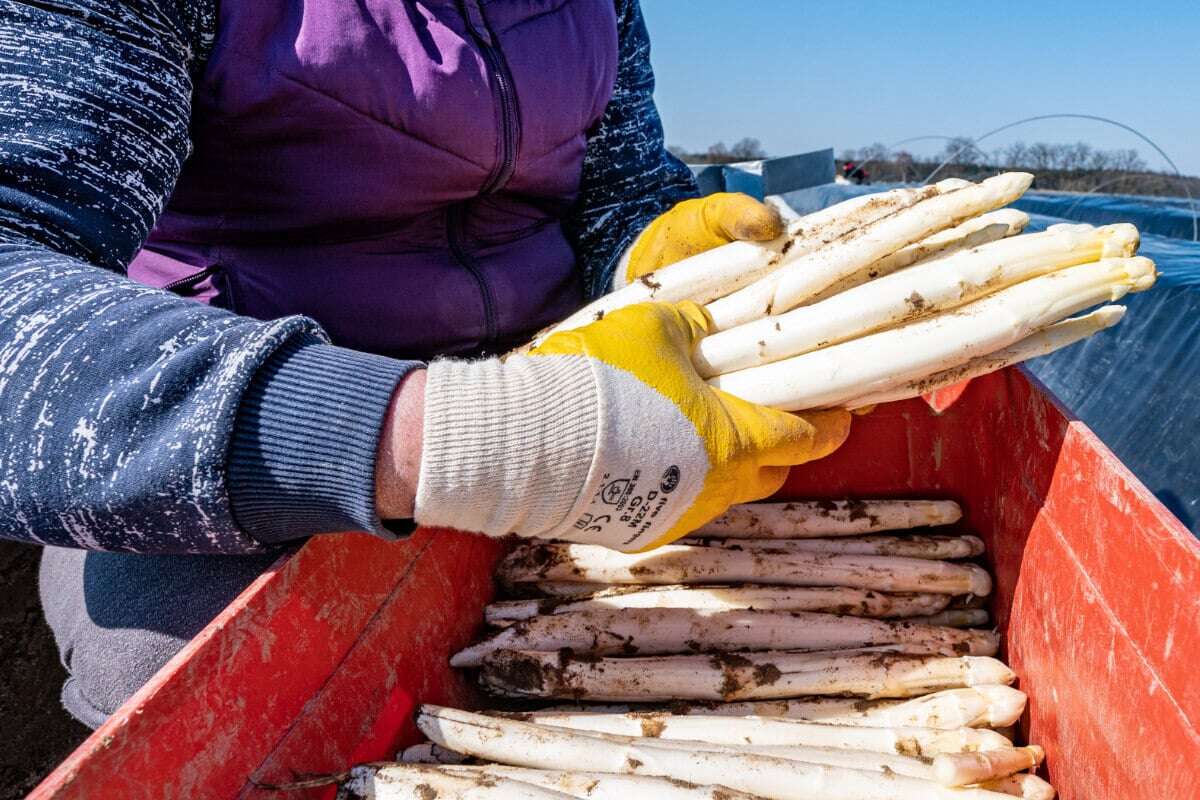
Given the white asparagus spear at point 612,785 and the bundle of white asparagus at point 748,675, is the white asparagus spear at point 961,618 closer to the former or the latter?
the bundle of white asparagus at point 748,675

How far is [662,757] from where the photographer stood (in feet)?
4.46

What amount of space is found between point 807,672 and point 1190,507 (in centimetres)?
124

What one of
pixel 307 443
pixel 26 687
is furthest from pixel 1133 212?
pixel 26 687

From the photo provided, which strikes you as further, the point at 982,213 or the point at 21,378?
the point at 982,213

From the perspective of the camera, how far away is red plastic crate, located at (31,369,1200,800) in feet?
3.46

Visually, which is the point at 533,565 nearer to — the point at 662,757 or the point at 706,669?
the point at 706,669

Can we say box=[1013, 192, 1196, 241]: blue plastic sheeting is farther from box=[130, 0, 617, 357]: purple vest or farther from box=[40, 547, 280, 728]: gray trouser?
box=[40, 547, 280, 728]: gray trouser

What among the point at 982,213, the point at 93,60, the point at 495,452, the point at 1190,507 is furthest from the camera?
the point at 1190,507

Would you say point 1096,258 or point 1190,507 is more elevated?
point 1096,258

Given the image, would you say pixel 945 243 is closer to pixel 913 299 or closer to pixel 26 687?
pixel 913 299

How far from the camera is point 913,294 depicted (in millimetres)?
1435

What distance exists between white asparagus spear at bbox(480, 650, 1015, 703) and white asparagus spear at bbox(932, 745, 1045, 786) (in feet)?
0.70

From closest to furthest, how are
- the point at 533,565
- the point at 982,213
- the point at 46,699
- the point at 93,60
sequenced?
the point at 93,60 < the point at 982,213 < the point at 533,565 < the point at 46,699

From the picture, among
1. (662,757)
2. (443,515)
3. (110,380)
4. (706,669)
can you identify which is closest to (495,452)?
(443,515)
